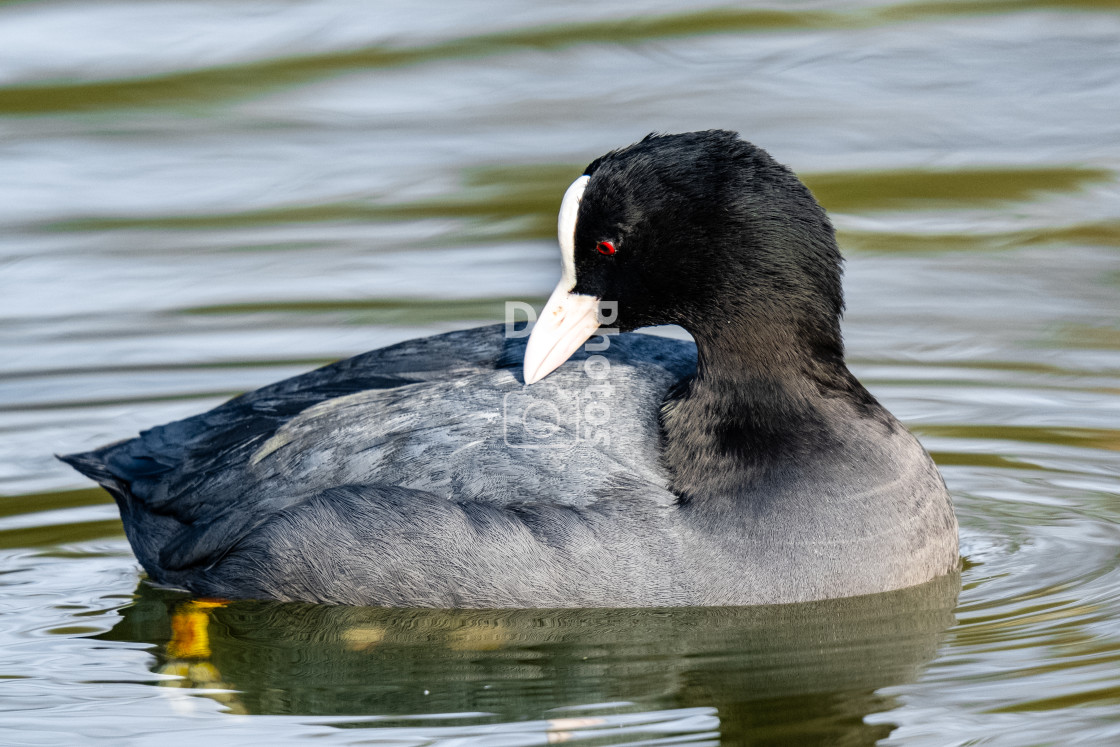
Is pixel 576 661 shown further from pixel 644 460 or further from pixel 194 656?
pixel 194 656

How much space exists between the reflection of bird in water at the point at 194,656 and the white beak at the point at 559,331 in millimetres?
1265

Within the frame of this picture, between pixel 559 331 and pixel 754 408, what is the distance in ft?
2.09

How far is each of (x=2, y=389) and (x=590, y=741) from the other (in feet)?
14.2

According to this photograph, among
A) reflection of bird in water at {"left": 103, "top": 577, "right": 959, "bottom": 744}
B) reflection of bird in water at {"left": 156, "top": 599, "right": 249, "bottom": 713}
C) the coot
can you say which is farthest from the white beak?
reflection of bird in water at {"left": 156, "top": 599, "right": 249, "bottom": 713}

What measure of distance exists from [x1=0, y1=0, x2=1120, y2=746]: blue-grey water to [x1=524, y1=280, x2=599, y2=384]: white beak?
754 millimetres

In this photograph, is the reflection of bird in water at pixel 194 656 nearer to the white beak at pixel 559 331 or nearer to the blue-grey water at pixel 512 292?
the blue-grey water at pixel 512 292

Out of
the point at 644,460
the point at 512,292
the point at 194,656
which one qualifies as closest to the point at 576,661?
the point at 644,460

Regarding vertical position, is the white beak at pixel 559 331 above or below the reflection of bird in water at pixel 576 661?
above

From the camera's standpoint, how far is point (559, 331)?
4957 millimetres

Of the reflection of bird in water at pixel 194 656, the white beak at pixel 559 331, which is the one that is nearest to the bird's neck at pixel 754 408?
the white beak at pixel 559 331

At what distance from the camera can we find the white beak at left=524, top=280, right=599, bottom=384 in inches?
194

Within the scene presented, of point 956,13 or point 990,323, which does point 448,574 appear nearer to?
point 990,323

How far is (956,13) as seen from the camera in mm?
10523

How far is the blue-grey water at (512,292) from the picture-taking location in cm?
434
